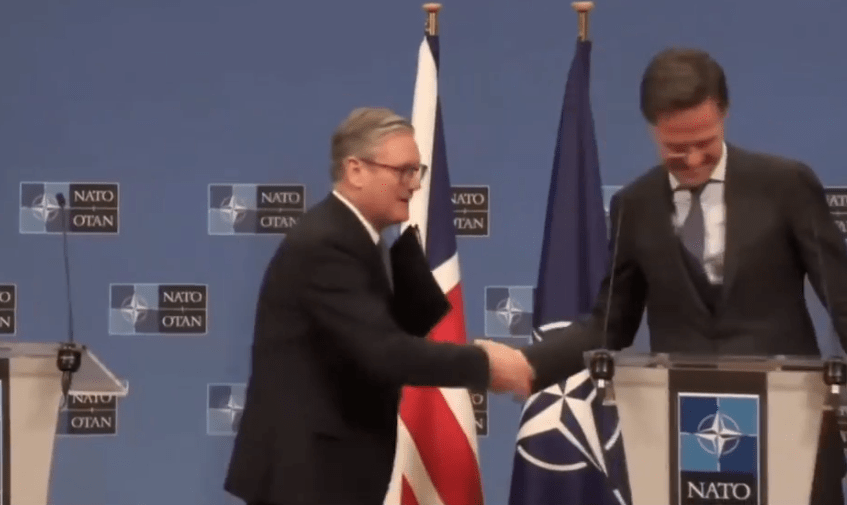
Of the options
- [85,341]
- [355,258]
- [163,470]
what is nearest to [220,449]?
[163,470]

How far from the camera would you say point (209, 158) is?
17.8 feet

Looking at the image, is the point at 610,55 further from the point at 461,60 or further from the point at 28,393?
the point at 28,393

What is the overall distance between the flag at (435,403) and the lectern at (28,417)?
5.94 feet

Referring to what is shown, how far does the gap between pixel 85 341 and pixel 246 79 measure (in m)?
1.26

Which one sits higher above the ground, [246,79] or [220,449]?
[246,79]

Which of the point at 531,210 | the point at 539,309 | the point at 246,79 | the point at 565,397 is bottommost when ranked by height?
the point at 565,397

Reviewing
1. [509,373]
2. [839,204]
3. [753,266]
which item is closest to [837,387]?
[753,266]

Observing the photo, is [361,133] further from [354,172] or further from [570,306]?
[570,306]

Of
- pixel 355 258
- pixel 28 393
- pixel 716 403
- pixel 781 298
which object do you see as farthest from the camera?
pixel 355 258

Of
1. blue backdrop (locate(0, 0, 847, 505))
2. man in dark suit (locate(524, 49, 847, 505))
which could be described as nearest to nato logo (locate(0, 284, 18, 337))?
blue backdrop (locate(0, 0, 847, 505))

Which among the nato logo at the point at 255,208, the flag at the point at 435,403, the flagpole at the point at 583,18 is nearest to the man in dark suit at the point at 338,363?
the flag at the point at 435,403

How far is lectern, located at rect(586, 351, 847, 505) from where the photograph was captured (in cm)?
242

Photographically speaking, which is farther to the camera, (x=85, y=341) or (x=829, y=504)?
(x=85, y=341)

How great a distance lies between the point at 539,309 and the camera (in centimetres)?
462
